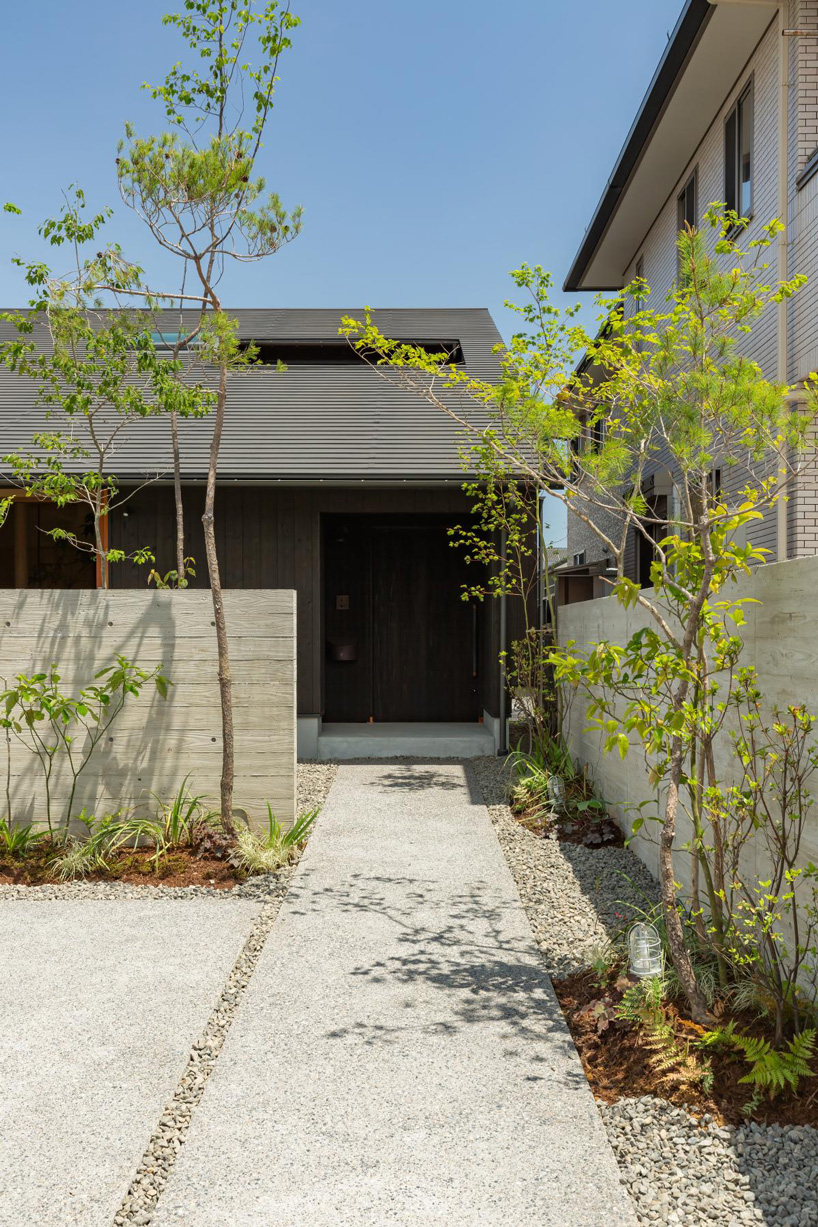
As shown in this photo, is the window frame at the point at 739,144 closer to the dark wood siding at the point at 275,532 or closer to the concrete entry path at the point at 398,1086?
the dark wood siding at the point at 275,532

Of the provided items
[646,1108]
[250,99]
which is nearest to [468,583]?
[250,99]

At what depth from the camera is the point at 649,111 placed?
8.55 m

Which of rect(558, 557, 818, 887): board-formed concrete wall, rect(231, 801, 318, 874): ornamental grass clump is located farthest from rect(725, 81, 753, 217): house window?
rect(231, 801, 318, 874): ornamental grass clump

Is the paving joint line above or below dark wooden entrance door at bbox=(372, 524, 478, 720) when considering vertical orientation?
below

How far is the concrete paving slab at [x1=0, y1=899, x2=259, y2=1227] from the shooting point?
222cm

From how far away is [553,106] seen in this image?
34.9 ft

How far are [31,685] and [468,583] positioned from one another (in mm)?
5695

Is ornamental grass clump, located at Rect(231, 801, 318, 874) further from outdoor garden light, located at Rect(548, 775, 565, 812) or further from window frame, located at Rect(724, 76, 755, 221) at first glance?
window frame, located at Rect(724, 76, 755, 221)

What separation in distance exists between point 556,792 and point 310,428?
16.4 ft

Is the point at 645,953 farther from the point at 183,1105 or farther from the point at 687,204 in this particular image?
the point at 687,204

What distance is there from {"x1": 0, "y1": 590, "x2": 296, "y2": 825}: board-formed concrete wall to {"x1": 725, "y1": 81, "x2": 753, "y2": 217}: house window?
596cm

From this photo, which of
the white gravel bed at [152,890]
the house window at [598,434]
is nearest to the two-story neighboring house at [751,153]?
the house window at [598,434]

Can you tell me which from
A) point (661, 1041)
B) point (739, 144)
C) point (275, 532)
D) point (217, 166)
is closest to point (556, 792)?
point (661, 1041)

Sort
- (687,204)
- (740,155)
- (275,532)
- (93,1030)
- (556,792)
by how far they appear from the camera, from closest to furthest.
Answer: (93,1030) < (556,792) < (740,155) < (275,532) < (687,204)
